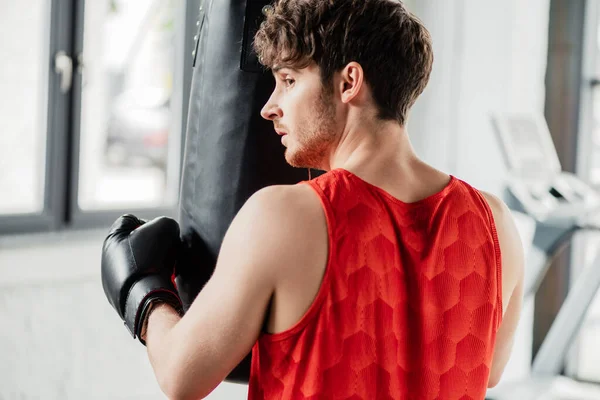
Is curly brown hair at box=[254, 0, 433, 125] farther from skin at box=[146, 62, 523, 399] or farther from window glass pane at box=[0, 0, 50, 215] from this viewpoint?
window glass pane at box=[0, 0, 50, 215]

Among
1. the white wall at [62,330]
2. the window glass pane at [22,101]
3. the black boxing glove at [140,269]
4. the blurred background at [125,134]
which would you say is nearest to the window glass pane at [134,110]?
the blurred background at [125,134]

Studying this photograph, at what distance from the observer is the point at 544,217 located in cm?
295

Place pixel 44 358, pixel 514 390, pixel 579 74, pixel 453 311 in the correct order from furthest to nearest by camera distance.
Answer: pixel 579 74, pixel 514 390, pixel 44 358, pixel 453 311

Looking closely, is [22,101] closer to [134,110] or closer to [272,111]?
[134,110]

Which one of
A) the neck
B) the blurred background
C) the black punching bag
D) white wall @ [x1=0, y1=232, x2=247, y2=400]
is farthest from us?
the blurred background

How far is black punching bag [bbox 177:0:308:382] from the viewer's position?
1.23 meters

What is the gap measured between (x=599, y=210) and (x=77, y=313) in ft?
7.44

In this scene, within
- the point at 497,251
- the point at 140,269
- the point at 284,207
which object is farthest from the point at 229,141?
the point at 497,251

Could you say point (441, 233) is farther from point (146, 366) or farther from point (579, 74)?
point (579, 74)

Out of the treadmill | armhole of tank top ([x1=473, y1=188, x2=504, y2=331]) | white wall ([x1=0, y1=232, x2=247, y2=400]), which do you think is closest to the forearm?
armhole of tank top ([x1=473, y1=188, x2=504, y2=331])

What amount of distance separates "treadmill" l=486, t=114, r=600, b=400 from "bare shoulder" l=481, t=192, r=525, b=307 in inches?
75.7

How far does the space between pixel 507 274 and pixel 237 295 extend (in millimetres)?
462

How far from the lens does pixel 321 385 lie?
0.90m

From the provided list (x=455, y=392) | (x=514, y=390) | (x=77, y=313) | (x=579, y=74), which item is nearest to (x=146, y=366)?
(x=77, y=313)
